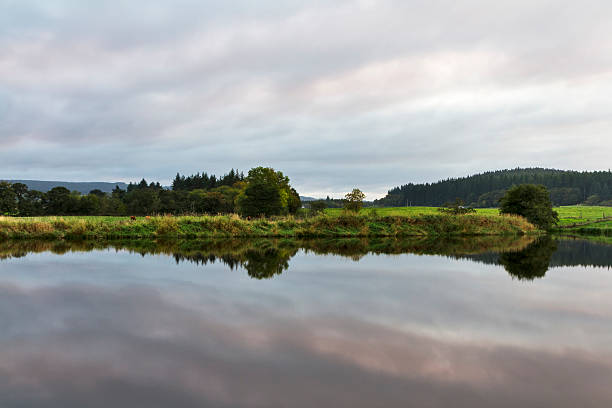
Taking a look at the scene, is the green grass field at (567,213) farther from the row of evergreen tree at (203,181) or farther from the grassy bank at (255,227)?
the row of evergreen tree at (203,181)

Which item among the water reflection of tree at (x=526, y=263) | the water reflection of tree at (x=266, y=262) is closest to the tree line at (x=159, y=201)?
the water reflection of tree at (x=266, y=262)

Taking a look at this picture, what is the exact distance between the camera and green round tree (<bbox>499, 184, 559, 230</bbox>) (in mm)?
32147

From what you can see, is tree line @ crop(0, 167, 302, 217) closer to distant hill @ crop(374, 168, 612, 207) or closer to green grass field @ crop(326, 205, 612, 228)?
green grass field @ crop(326, 205, 612, 228)

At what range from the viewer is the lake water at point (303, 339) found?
3.64m

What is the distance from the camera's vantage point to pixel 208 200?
256 ft

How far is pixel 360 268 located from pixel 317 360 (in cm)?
731

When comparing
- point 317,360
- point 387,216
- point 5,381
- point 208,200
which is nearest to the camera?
point 5,381

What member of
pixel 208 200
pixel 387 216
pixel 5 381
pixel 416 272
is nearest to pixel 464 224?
pixel 387 216

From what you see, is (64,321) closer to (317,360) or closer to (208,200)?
(317,360)

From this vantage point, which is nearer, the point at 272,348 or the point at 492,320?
the point at 272,348

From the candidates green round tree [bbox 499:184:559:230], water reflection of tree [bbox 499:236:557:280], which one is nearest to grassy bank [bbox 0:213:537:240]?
green round tree [bbox 499:184:559:230]

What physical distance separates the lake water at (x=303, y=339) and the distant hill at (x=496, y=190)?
118644 mm

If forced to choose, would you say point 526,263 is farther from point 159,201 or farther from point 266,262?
point 159,201

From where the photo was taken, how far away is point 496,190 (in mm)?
130875
